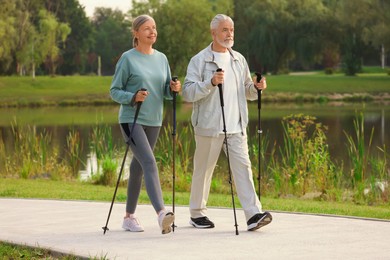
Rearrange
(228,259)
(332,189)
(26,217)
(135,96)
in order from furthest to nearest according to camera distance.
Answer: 1. (332,189)
2. (26,217)
3. (135,96)
4. (228,259)

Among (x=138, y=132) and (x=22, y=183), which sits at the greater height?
(x=138, y=132)

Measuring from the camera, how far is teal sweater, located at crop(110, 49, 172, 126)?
27.4 feet

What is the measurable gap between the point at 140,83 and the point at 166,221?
1.29 metres

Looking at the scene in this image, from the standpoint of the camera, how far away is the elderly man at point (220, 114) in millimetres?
8383

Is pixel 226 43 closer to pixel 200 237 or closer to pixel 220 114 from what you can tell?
pixel 220 114

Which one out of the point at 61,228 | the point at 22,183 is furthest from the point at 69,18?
the point at 61,228

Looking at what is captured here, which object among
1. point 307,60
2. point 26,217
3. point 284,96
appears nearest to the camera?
point 26,217

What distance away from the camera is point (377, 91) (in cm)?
5991

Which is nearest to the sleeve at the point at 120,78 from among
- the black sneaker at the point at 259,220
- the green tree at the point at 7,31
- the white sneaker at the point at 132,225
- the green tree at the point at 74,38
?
the white sneaker at the point at 132,225

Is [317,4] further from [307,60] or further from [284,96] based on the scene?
[284,96]

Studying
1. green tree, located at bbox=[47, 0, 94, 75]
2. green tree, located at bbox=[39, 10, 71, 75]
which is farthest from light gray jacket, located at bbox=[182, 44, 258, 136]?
green tree, located at bbox=[47, 0, 94, 75]

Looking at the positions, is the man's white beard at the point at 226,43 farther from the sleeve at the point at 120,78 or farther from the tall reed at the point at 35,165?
the tall reed at the point at 35,165

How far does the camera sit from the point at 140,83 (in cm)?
838

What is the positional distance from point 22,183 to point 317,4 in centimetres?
6749
